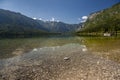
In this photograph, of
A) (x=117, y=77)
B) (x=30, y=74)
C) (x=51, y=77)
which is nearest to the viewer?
(x=117, y=77)

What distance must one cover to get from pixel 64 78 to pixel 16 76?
6.15 m

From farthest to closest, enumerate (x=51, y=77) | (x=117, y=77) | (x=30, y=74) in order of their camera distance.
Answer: (x=30, y=74) < (x=51, y=77) < (x=117, y=77)

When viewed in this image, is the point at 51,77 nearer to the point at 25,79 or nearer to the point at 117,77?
the point at 25,79

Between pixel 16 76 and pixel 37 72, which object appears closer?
pixel 16 76

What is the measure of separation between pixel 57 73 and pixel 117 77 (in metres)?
7.53

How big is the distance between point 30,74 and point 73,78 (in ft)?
19.3

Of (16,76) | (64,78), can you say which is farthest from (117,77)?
(16,76)

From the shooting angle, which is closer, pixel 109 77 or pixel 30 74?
pixel 109 77

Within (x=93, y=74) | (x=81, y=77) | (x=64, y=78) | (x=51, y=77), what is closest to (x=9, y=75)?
(x=51, y=77)

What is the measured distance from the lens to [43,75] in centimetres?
1923

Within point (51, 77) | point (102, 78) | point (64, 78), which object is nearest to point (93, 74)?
point (102, 78)

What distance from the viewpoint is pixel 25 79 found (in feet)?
58.4

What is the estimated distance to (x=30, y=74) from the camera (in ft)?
65.0

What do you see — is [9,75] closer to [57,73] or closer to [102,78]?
[57,73]
